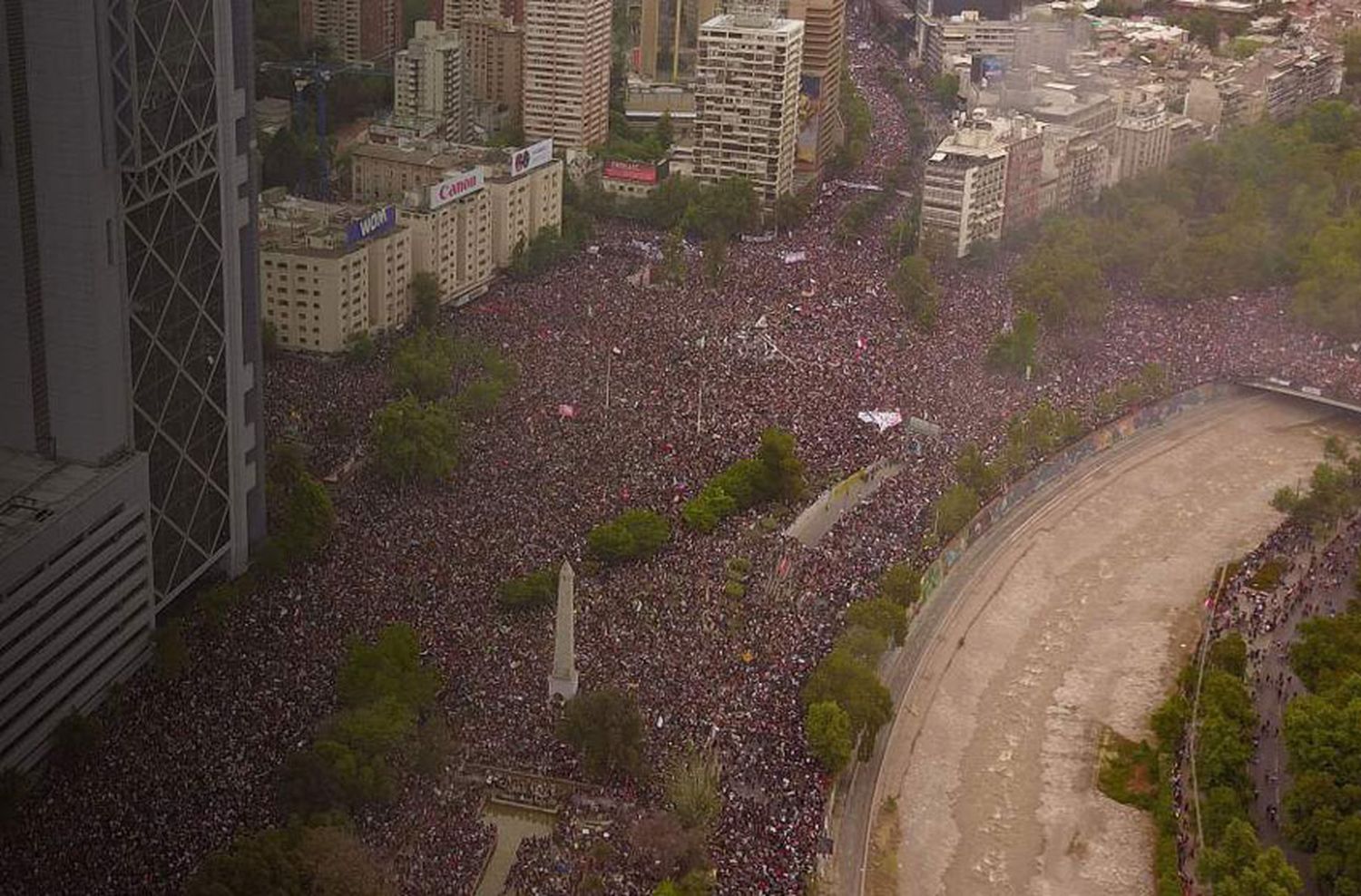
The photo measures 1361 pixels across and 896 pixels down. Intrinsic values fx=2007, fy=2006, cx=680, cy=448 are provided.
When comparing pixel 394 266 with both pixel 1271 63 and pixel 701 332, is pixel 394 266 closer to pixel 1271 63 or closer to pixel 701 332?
pixel 701 332

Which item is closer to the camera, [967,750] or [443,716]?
[443,716]

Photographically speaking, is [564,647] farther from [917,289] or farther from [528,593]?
[917,289]

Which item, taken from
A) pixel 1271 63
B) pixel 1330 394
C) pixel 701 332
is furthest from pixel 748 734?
pixel 1271 63

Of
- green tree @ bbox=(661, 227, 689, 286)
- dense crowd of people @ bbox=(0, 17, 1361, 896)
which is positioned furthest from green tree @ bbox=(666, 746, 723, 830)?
green tree @ bbox=(661, 227, 689, 286)

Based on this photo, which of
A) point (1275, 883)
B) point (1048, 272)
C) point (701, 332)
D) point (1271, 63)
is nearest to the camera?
point (1275, 883)

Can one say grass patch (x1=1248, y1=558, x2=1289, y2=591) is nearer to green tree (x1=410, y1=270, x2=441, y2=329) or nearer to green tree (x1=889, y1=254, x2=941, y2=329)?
green tree (x1=889, y1=254, x2=941, y2=329)

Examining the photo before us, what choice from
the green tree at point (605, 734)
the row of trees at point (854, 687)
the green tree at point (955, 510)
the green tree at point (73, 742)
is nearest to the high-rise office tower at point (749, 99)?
the green tree at point (955, 510)
